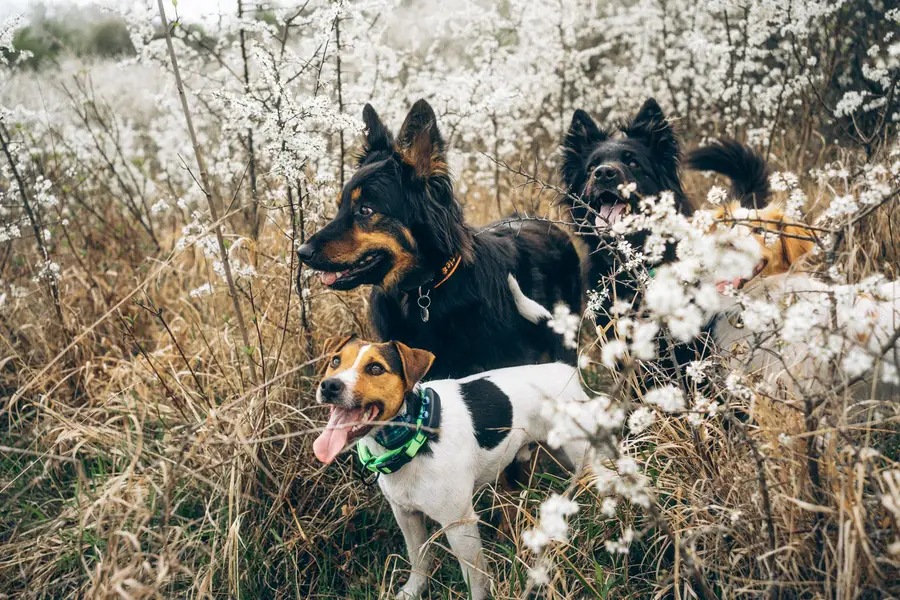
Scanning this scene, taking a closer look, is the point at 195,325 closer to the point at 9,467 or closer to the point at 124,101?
the point at 9,467

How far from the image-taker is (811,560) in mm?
1723

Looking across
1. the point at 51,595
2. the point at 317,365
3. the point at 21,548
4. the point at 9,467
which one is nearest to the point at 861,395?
the point at 317,365

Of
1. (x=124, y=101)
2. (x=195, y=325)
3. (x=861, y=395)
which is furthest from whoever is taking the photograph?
(x=124, y=101)

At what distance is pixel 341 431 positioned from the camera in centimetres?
221

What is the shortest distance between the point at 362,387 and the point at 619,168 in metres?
1.91

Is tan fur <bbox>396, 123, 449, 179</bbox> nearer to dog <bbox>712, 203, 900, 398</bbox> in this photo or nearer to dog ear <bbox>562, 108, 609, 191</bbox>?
dog ear <bbox>562, 108, 609, 191</bbox>

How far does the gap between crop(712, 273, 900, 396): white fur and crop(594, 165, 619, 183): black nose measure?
879 millimetres

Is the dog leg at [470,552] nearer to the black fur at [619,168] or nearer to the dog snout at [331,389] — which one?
the dog snout at [331,389]

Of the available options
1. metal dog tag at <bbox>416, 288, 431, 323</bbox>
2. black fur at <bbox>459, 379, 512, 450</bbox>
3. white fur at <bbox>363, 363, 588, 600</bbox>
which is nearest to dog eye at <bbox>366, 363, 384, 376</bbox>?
white fur at <bbox>363, 363, 588, 600</bbox>

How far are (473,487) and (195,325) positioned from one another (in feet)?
→ 7.96

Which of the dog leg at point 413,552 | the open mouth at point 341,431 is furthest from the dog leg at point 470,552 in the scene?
the open mouth at point 341,431

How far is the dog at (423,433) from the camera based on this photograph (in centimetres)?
225

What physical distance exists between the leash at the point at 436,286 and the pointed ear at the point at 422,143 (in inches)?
16.9

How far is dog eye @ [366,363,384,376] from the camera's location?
229cm
